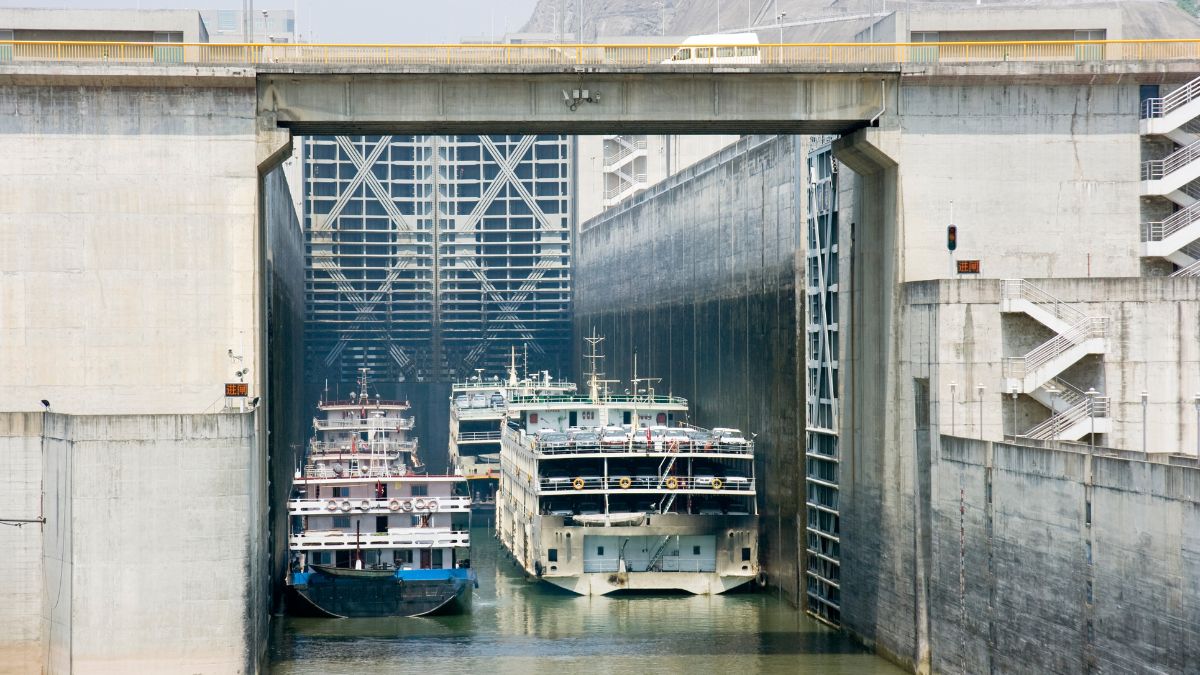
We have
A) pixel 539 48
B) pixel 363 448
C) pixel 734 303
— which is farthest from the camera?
pixel 363 448

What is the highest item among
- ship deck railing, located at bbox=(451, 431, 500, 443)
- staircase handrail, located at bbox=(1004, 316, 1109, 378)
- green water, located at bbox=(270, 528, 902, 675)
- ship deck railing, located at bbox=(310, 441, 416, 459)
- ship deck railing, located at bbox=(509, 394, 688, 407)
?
staircase handrail, located at bbox=(1004, 316, 1109, 378)

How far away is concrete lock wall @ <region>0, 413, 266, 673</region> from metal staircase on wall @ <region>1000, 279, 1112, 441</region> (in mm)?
15435

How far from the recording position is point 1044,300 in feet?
104

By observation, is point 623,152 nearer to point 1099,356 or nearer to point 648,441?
point 648,441

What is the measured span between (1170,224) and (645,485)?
18302mm

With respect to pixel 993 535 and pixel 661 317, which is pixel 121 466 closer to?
pixel 993 535

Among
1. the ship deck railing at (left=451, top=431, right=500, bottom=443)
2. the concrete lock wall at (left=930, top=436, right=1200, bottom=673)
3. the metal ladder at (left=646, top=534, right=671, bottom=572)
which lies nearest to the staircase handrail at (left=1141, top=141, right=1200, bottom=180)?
the concrete lock wall at (left=930, top=436, right=1200, bottom=673)

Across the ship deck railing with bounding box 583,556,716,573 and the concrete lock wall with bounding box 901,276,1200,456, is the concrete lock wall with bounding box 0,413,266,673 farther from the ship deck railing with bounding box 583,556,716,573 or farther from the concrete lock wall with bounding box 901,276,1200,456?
the ship deck railing with bounding box 583,556,716,573

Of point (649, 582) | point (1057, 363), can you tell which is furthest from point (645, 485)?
point (1057, 363)

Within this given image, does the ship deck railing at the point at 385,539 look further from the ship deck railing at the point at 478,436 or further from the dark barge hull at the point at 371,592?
the ship deck railing at the point at 478,436

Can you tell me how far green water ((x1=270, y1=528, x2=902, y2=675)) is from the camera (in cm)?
3616

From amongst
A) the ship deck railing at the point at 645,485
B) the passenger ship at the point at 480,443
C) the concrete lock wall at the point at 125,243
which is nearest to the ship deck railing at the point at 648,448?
the ship deck railing at the point at 645,485

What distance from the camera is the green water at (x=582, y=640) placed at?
36.2m

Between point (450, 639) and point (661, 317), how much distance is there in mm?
30808
